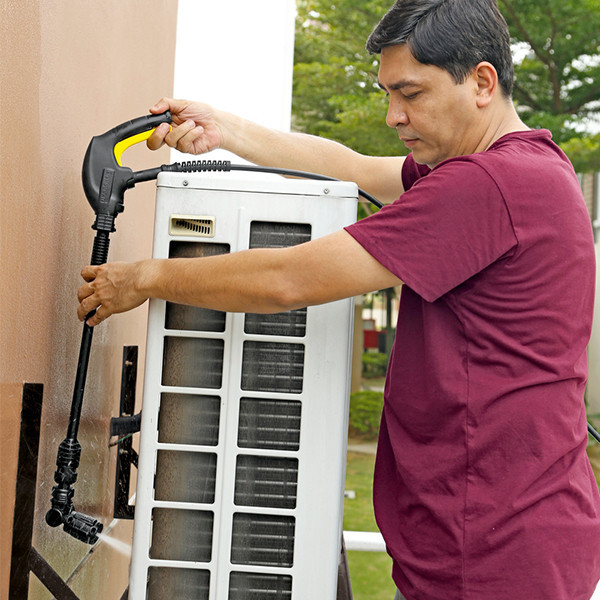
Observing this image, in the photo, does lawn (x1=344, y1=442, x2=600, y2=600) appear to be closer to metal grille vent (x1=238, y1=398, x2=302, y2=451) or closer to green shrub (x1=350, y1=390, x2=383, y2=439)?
green shrub (x1=350, y1=390, x2=383, y2=439)

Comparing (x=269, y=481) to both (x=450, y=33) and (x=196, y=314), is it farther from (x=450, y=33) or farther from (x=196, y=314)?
(x=450, y=33)

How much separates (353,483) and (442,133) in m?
5.81

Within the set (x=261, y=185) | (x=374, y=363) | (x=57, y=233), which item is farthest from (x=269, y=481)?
(x=374, y=363)

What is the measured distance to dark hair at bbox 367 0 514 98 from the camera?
1166mm

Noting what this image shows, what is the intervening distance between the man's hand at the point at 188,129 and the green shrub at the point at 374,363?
4964 mm

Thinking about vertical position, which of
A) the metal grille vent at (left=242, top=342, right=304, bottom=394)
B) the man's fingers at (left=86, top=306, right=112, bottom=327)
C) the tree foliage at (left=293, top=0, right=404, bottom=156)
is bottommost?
the metal grille vent at (left=242, top=342, right=304, bottom=394)

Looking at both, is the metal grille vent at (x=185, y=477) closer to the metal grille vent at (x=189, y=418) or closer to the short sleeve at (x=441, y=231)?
the metal grille vent at (x=189, y=418)

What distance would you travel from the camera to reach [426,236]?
3.43ft

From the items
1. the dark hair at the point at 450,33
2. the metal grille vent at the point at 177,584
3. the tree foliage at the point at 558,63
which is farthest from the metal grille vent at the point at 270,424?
the tree foliage at the point at 558,63

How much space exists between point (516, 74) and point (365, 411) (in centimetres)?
293

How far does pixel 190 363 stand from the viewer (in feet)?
3.89

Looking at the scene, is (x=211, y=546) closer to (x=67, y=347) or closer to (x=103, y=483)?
(x=67, y=347)

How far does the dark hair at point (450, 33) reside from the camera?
117 centimetres

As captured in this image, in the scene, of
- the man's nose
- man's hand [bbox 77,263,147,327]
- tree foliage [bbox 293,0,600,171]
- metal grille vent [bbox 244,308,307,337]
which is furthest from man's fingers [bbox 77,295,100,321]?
tree foliage [bbox 293,0,600,171]
